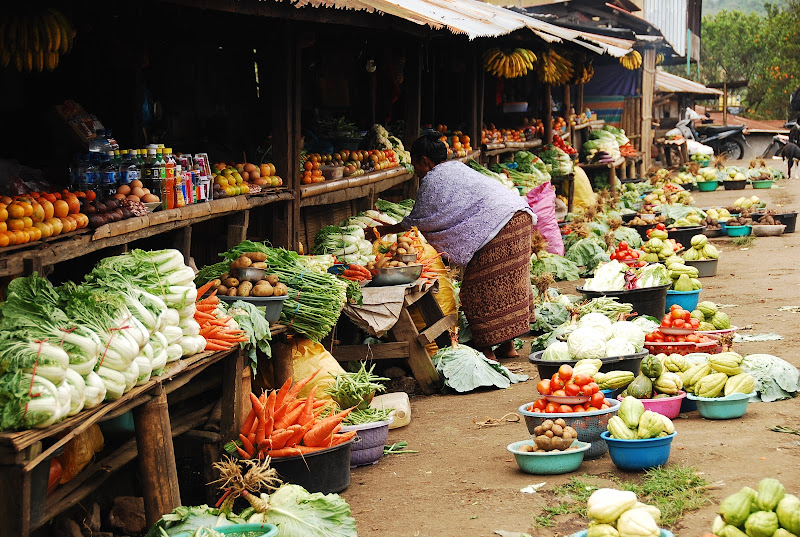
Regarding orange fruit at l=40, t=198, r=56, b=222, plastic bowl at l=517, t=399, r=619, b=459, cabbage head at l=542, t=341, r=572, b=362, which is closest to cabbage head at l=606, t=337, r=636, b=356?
cabbage head at l=542, t=341, r=572, b=362

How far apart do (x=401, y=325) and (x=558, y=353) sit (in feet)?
4.08

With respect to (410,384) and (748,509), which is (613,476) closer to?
(748,509)

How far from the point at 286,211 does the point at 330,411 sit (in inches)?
77.9

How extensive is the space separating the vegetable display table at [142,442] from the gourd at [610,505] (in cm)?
188

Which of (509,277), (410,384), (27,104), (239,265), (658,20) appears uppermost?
(658,20)

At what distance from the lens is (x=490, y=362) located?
764cm

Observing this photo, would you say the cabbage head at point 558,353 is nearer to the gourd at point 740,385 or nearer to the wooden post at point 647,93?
the gourd at point 740,385

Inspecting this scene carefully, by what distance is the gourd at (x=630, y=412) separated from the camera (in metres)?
5.15

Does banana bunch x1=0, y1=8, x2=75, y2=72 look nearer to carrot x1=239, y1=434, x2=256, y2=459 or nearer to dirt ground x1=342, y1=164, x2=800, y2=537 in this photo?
carrot x1=239, y1=434, x2=256, y2=459

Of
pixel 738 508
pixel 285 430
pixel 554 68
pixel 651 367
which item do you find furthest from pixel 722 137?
pixel 738 508

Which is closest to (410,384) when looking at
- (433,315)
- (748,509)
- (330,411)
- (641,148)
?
(433,315)

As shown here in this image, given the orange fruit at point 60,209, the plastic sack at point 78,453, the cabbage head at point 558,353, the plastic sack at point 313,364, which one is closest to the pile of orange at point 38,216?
the orange fruit at point 60,209

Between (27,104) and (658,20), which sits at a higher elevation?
(658,20)

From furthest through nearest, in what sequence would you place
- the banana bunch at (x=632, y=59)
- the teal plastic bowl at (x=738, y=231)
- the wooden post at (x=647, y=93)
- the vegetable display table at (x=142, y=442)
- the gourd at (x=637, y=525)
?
1. the wooden post at (x=647, y=93)
2. the banana bunch at (x=632, y=59)
3. the teal plastic bowl at (x=738, y=231)
4. the gourd at (x=637, y=525)
5. the vegetable display table at (x=142, y=442)
